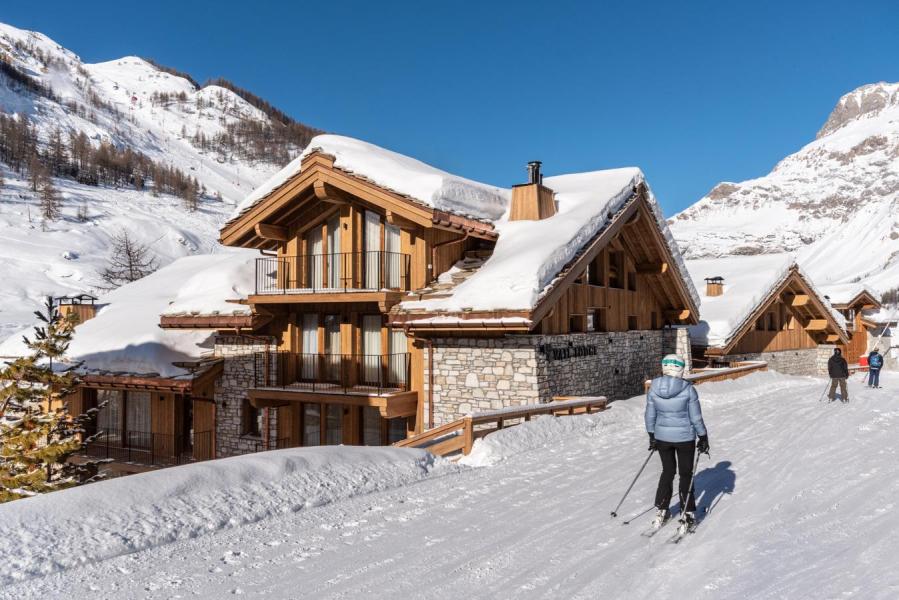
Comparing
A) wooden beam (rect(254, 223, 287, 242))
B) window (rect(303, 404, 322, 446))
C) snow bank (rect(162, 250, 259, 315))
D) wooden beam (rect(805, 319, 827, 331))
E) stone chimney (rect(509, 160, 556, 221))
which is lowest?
window (rect(303, 404, 322, 446))

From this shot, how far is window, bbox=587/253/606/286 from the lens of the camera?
17984 mm

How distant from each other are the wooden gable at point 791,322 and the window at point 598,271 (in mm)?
10308

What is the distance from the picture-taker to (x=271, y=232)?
677 inches

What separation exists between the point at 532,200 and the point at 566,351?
14.3ft

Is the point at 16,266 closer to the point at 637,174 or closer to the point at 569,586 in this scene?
the point at 637,174

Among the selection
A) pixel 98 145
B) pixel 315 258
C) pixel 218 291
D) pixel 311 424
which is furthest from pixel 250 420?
pixel 98 145

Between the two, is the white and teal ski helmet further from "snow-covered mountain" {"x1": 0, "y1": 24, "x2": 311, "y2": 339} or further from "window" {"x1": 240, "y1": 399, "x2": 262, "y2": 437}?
"snow-covered mountain" {"x1": 0, "y1": 24, "x2": 311, "y2": 339}

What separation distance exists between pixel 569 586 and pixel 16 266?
57.2 meters

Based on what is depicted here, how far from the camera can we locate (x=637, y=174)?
18281 millimetres

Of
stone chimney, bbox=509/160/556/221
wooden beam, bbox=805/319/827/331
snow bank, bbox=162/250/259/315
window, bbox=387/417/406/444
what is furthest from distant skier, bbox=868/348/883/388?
snow bank, bbox=162/250/259/315

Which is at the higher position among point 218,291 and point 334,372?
point 218,291

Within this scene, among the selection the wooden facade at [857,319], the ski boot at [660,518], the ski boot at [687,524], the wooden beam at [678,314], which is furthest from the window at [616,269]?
the wooden facade at [857,319]

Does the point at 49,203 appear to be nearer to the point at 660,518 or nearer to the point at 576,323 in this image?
the point at 576,323

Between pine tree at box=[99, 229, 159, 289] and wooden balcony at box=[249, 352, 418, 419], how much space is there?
28.0m
